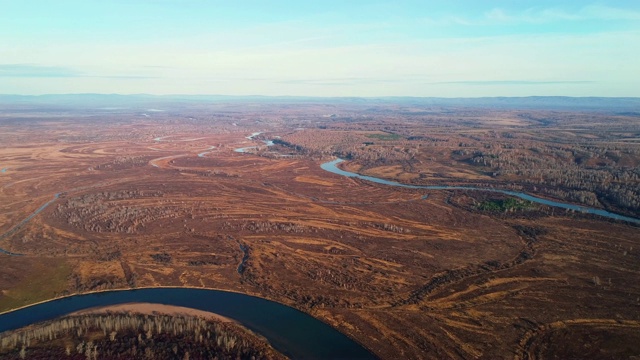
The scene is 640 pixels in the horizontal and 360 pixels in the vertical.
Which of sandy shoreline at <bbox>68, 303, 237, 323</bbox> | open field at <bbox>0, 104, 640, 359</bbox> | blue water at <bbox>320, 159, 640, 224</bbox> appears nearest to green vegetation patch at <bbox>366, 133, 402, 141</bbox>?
blue water at <bbox>320, 159, 640, 224</bbox>

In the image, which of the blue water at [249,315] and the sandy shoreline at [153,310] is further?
the sandy shoreline at [153,310]

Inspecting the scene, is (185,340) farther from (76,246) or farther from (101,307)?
(76,246)

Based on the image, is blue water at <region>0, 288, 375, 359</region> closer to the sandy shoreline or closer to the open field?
the sandy shoreline

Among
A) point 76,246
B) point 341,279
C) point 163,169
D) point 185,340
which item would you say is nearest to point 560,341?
point 341,279

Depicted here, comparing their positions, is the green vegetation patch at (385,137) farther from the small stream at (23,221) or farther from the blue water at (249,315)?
the blue water at (249,315)

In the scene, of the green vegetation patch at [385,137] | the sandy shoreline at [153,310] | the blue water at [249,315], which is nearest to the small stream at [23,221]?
the blue water at [249,315]

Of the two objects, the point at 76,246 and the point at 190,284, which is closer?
the point at 190,284

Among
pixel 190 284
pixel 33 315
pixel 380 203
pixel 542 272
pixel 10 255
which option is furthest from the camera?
pixel 380 203
